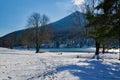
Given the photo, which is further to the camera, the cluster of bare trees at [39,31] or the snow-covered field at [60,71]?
the cluster of bare trees at [39,31]

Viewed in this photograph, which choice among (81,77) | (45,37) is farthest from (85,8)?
(81,77)

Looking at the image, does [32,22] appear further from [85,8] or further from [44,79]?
[44,79]

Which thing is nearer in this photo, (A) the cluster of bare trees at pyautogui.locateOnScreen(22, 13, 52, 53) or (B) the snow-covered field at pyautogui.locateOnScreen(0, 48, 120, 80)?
(B) the snow-covered field at pyautogui.locateOnScreen(0, 48, 120, 80)

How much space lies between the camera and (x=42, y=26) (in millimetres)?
69062

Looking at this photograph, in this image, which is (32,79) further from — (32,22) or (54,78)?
(32,22)

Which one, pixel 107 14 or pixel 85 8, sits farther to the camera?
pixel 85 8

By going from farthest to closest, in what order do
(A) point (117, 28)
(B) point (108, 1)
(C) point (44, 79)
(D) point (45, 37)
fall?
(D) point (45, 37)
(B) point (108, 1)
(A) point (117, 28)
(C) point (44, 79)

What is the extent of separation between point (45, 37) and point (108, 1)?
46302 millimetres

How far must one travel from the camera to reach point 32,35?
69875 mm

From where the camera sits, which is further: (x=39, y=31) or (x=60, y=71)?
(x=39, y=31)

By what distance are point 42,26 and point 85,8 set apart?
77.5ft

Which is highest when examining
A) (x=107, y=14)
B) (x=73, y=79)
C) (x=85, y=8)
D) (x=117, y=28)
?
(x=85, y=8)

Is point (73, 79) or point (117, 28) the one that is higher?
point (117, 28)

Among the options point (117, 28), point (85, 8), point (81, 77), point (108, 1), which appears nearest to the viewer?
point (81, 77)
